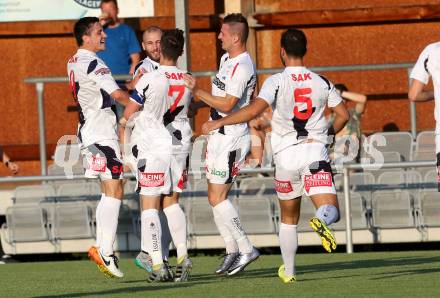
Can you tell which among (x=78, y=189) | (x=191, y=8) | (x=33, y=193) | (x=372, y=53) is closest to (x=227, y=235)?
(x=78, y=189)

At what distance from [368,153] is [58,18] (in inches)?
184

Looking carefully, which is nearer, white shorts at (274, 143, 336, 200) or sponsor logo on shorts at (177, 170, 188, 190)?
white shorts at (274, 143, 336, 200)

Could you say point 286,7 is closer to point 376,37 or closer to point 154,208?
point 376,37

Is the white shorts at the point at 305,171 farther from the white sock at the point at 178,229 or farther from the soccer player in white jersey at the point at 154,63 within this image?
the soccer player in white jersey at the point at 154,63

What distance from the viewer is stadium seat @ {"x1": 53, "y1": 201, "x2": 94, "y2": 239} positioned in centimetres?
1659

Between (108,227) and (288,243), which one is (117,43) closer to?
(108,227)

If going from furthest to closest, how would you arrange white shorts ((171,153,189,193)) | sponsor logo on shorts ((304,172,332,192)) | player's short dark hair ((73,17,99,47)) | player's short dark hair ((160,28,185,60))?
player's short dark hair ((73,17,99,47)), white shorts ((171,153,189,193)), player's short dark hair ((160,28,185,60)), sponsor logo on shorts ((304,172,332,192))

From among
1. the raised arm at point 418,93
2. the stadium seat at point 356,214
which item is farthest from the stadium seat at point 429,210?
the raised arm at point 418,93

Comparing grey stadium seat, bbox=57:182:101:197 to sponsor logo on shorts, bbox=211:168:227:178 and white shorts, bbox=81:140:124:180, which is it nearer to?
white shorts, bbox=81:140:124:180

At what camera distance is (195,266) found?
47.5 feet

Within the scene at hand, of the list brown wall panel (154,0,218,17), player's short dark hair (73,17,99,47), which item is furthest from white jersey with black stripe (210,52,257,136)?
brown wall panel (154,0,218,17)

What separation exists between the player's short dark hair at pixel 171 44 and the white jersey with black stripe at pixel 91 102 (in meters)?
0.80

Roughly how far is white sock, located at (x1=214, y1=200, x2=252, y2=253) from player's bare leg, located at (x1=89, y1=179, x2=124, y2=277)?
0.90 meters

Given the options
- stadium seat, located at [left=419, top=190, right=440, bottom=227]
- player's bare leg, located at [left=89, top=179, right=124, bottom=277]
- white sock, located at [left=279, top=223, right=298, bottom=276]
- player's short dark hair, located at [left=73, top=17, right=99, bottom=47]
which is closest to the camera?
white sock, located at [left=279, top=223, right=298, bottom=276]
